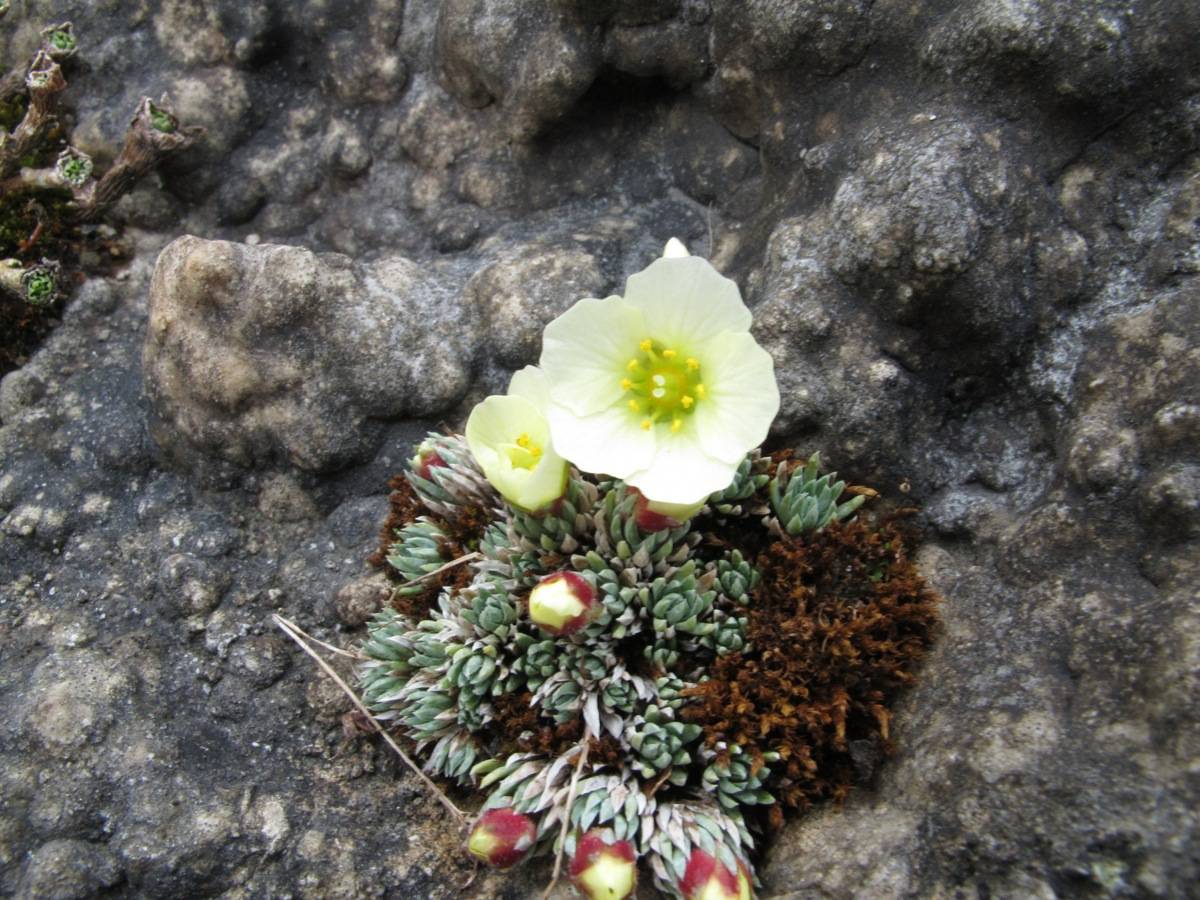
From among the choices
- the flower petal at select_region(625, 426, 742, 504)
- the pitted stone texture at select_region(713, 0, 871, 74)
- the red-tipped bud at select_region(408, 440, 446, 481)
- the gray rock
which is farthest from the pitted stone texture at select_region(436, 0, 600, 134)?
the gray rock

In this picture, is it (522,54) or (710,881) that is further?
(522,54)

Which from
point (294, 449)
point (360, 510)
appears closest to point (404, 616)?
point (360, 510)

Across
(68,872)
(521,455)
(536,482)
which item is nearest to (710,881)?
(536,482)

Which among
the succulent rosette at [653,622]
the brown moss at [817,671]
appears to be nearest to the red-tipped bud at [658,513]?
the succulent rosette at [653,622]

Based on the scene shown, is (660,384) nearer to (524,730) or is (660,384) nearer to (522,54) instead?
(524,730)

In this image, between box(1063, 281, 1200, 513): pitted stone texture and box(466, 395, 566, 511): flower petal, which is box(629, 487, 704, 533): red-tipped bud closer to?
box(466, 395, 566, 511): flower petal

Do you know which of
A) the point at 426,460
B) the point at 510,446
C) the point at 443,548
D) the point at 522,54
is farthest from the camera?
the point at 522,54

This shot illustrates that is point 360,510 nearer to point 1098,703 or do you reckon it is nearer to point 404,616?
point 404,616

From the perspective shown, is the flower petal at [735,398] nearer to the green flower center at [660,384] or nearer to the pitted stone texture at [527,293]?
the green flower center at [660,384]
